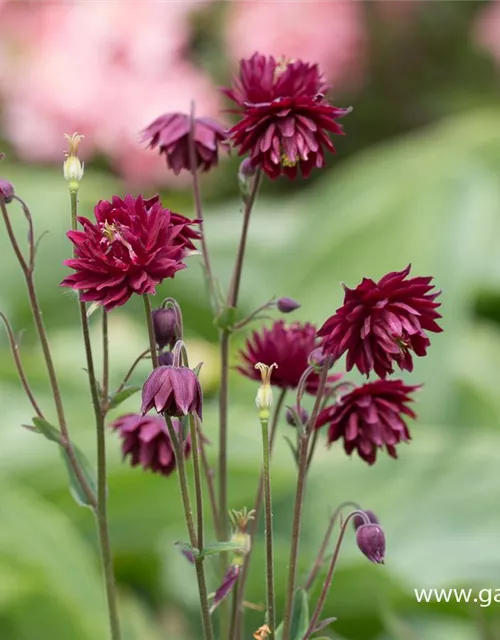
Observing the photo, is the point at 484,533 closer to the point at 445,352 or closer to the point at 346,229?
the point at 445,352

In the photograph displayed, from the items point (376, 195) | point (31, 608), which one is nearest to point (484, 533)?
point (31, 608)

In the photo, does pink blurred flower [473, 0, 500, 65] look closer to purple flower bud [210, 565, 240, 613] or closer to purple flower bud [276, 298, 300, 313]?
purple flower bud [276, 298, 300, 313]

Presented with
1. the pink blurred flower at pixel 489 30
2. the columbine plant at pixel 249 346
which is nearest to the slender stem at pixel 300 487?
the columbine plant at pixel 249 346

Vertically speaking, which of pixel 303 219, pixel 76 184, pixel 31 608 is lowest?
pixel 31 608

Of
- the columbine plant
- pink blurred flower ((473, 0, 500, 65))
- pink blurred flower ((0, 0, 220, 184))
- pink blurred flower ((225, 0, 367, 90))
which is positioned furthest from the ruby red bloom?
pink blurred flower ((473, 0, 500, 65))

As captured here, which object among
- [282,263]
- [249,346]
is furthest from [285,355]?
[282,263]

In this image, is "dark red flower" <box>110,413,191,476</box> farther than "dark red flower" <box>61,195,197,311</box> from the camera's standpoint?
Yes

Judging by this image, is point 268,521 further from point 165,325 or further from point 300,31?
point 300,31
